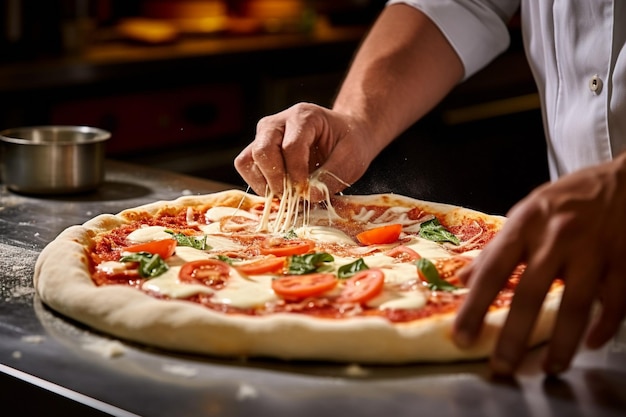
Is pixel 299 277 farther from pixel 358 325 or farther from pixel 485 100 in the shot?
pixel 485 100

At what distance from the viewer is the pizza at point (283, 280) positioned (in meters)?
1.46

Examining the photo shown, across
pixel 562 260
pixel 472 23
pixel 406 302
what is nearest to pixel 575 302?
pixel 562 260

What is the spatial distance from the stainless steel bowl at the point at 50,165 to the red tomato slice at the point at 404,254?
3.38ft

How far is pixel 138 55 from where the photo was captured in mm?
4395

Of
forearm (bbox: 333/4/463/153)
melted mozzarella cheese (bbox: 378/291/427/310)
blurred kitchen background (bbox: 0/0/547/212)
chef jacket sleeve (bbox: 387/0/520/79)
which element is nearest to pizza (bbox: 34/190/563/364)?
melted mozzarella cheese (bbox: 378/291/427/310)

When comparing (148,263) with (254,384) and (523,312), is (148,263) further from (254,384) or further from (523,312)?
(523,312)

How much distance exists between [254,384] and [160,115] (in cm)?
321

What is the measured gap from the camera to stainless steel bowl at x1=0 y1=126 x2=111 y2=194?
2539 mm

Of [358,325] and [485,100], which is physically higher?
[358,325]

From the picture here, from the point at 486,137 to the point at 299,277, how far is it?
3.80 meters

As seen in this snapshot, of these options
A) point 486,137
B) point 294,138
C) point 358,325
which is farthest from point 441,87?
point 486,137

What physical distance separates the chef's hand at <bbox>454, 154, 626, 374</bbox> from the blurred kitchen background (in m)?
2.26

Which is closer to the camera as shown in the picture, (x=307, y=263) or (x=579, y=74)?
(x=307, y=263)

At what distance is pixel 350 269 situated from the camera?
1714 mm
